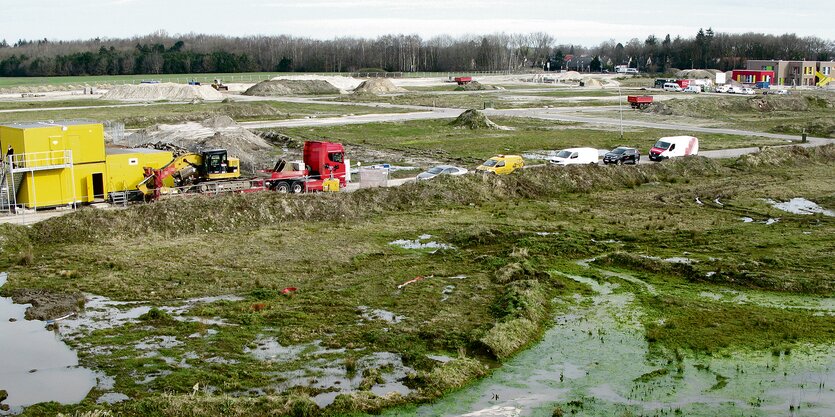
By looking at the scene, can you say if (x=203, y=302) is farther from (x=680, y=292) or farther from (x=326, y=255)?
(x=680, y=292)

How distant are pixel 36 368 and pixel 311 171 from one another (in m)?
24.3

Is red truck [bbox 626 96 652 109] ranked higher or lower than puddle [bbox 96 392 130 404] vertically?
higher

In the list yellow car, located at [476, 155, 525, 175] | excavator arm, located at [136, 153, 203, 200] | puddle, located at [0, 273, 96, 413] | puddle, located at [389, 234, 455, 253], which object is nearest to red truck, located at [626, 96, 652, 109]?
yellow car, located at [476, 155, 525, 175]

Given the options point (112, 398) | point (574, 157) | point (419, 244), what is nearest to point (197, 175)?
point (419, 244)

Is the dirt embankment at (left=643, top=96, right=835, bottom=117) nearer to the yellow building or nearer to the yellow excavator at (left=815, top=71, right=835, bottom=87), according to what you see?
the yellow excavator at (left=815, top=71, right=835, bottom=87)

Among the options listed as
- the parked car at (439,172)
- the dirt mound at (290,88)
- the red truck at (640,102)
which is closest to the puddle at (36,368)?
the parked car at (439,172)

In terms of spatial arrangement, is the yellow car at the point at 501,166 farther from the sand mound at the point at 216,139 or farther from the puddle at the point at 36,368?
the puddle at the point at 36,368

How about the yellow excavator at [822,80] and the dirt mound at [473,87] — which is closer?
the dirt mound at [473,87]

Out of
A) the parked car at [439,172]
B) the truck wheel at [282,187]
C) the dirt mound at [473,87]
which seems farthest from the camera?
the dirt mound at [473,87]

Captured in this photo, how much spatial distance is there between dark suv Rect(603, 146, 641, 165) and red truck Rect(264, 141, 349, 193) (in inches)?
683

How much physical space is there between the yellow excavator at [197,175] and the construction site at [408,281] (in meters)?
0.10

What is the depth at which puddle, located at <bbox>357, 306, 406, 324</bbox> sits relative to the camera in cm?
2348

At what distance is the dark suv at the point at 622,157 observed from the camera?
51531 mm

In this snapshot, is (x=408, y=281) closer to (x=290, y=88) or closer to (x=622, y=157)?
(x=622, y=157)
